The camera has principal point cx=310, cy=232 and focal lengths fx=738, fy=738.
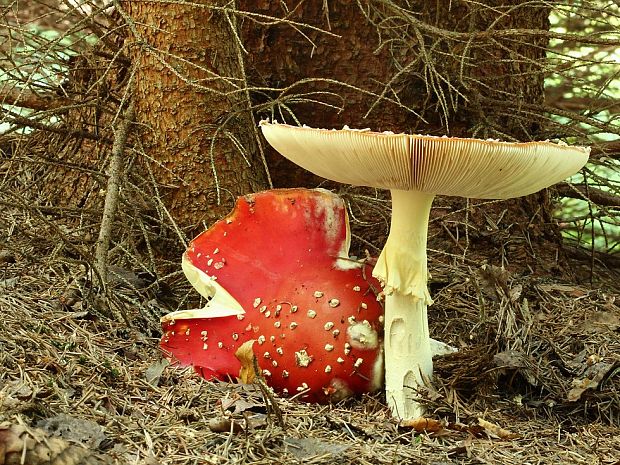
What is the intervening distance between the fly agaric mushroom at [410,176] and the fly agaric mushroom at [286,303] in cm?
13

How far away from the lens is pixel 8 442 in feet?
5.00

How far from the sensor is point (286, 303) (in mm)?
2586

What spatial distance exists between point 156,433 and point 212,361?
0.64 m

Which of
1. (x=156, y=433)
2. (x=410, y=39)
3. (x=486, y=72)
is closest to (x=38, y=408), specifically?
(x=156, y=433)

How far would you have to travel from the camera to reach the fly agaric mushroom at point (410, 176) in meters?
2.05

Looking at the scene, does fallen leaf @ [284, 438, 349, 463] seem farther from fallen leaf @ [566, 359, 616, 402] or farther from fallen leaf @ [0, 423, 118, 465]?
fallen leaf @ [566, 359, 616, 402]

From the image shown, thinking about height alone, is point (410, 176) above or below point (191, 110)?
below

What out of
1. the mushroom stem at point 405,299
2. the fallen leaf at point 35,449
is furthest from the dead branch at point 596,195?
the fallen leaf at point 35,449

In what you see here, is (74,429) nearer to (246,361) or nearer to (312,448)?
(312,448)

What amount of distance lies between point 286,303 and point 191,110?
1.08 metres

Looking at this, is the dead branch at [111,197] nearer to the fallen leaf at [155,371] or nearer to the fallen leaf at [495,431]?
the fallen leaf at [155,371]

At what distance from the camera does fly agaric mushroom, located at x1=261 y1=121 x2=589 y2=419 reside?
6.72 ft

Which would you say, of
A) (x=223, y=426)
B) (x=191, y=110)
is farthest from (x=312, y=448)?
(x=191, y=110)

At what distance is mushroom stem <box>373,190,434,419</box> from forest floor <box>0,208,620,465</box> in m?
0.07
